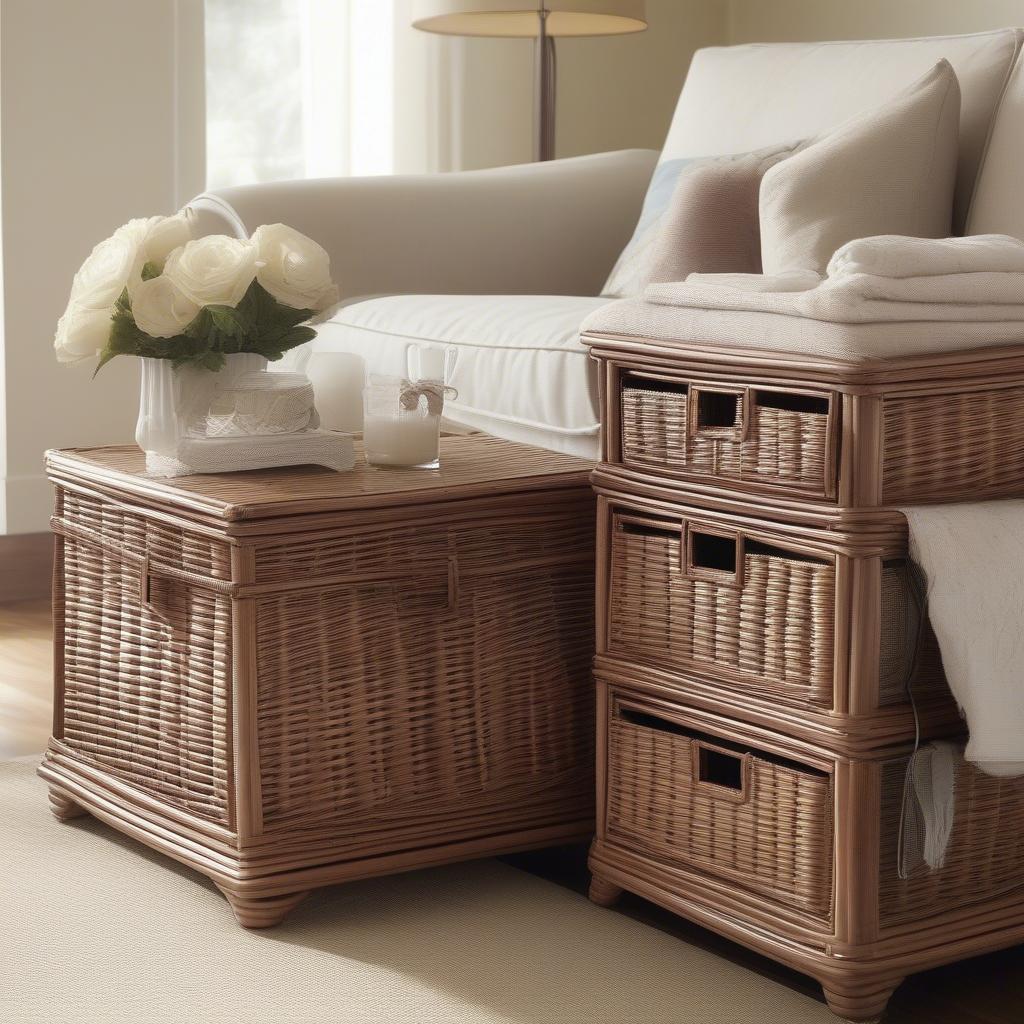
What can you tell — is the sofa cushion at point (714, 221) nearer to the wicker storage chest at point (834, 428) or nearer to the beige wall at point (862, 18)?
the wicker storage chest at point (834, 428)

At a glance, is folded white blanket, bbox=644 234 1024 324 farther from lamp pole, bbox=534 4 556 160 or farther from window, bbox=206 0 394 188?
window, bbox=206 0 394 188

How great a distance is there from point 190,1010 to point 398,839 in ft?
0.92

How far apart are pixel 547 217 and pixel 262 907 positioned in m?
1.42

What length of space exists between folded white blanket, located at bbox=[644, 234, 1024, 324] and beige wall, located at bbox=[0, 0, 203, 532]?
1959 millimetres

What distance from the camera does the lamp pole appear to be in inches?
122

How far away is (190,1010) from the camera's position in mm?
1284

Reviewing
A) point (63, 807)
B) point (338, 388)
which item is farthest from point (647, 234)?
point (63, 807)

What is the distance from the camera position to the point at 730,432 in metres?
1.32

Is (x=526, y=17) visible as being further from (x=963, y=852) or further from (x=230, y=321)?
(x=963, y=852)

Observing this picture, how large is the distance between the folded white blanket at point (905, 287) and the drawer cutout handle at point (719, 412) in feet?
0.23

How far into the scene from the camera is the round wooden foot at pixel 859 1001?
1.24m

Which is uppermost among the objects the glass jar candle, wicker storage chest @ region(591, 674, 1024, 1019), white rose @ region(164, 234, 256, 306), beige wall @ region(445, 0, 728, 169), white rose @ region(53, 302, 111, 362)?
beige wall @ region(445, 0, 728, 169)

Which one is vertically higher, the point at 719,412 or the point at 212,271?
the point at 212,271

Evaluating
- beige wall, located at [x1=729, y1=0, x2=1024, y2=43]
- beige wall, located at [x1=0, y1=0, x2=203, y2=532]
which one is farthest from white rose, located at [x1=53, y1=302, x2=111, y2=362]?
beige wall, located at [x1=729, y1=0, x2=1024, y2=43]
